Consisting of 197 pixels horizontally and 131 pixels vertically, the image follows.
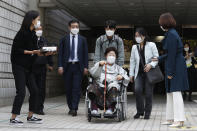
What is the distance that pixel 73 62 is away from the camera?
28.8 feet

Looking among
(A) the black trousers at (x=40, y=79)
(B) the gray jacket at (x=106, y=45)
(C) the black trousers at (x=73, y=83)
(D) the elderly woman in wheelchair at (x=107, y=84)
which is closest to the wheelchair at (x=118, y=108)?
(D) the elderly woman in wheelchair at (x=107, y=84)

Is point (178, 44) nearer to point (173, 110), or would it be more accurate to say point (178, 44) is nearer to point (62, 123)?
point (173, 110)

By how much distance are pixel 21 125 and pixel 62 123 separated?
2.45ft

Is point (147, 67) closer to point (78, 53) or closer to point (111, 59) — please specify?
point (111, 59)

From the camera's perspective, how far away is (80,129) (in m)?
6.37

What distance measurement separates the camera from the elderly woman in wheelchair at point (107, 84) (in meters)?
7.54

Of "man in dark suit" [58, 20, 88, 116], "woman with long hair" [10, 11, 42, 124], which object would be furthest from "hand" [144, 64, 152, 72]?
"woman with long hair" [10, 11, 42, 124]

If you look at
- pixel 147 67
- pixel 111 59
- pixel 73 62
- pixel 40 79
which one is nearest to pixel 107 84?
pixel 111 59

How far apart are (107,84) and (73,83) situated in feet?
4.03

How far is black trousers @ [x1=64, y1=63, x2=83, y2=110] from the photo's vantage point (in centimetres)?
865

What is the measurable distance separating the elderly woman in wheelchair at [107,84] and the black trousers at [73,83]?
97 centimetres

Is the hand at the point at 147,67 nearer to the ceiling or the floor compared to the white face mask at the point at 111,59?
nearer to the floor

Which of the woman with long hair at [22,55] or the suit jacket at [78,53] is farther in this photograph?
the suit jacket at [78,53]

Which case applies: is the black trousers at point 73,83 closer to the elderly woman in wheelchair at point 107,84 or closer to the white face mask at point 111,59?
the elderly woman in wheelchair at point 107,84
